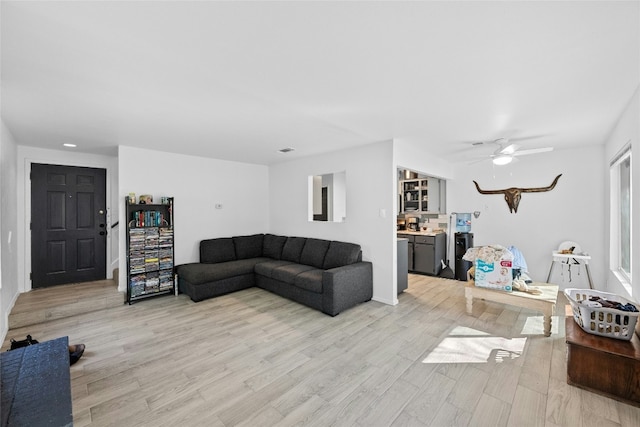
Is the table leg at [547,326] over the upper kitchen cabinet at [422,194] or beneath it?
beneath

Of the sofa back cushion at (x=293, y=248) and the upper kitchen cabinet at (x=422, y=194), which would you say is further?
the upper kitchen cabinet at (x=422, y=194)

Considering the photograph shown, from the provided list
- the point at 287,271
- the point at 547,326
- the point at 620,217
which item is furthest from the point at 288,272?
the point at 620,217

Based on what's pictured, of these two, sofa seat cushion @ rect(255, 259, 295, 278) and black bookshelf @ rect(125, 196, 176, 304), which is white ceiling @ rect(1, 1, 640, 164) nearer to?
black bookshelf @ rect(125, 196, 176, 304)

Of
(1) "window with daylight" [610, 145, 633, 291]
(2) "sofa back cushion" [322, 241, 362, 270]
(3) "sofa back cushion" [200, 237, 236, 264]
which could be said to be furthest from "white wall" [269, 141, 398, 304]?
(1) "window with daylight" [610, 145, 633, 291]

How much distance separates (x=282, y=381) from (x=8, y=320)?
11.5 feet

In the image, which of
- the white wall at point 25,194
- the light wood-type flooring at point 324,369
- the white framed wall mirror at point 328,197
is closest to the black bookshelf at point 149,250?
the light wood-type flooring at point 324,369

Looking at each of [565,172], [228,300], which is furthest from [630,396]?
[228,300]

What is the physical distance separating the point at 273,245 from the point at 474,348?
3.85 metres

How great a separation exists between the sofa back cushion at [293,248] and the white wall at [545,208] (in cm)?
359

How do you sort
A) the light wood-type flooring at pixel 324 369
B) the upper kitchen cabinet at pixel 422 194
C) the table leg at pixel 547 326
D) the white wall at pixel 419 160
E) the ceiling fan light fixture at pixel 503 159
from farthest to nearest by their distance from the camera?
the upper kitchen cabinet at pixel 422 194, the white wall at pixel 419 160, the ceiling fan light fixture at pixel 503 159, the table leg at pixel 547 326, the light wood-type flooring at pixel 324 369

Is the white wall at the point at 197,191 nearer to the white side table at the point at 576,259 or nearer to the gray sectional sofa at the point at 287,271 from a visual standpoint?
the gray sectional sofa at the point at 287,271

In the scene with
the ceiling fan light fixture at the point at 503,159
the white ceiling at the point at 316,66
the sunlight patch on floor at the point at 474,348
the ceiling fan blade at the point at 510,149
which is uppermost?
the white ceiling at the point at 316,66

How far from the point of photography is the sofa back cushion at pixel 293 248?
502 centimetres

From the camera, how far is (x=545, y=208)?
16.0 feet
